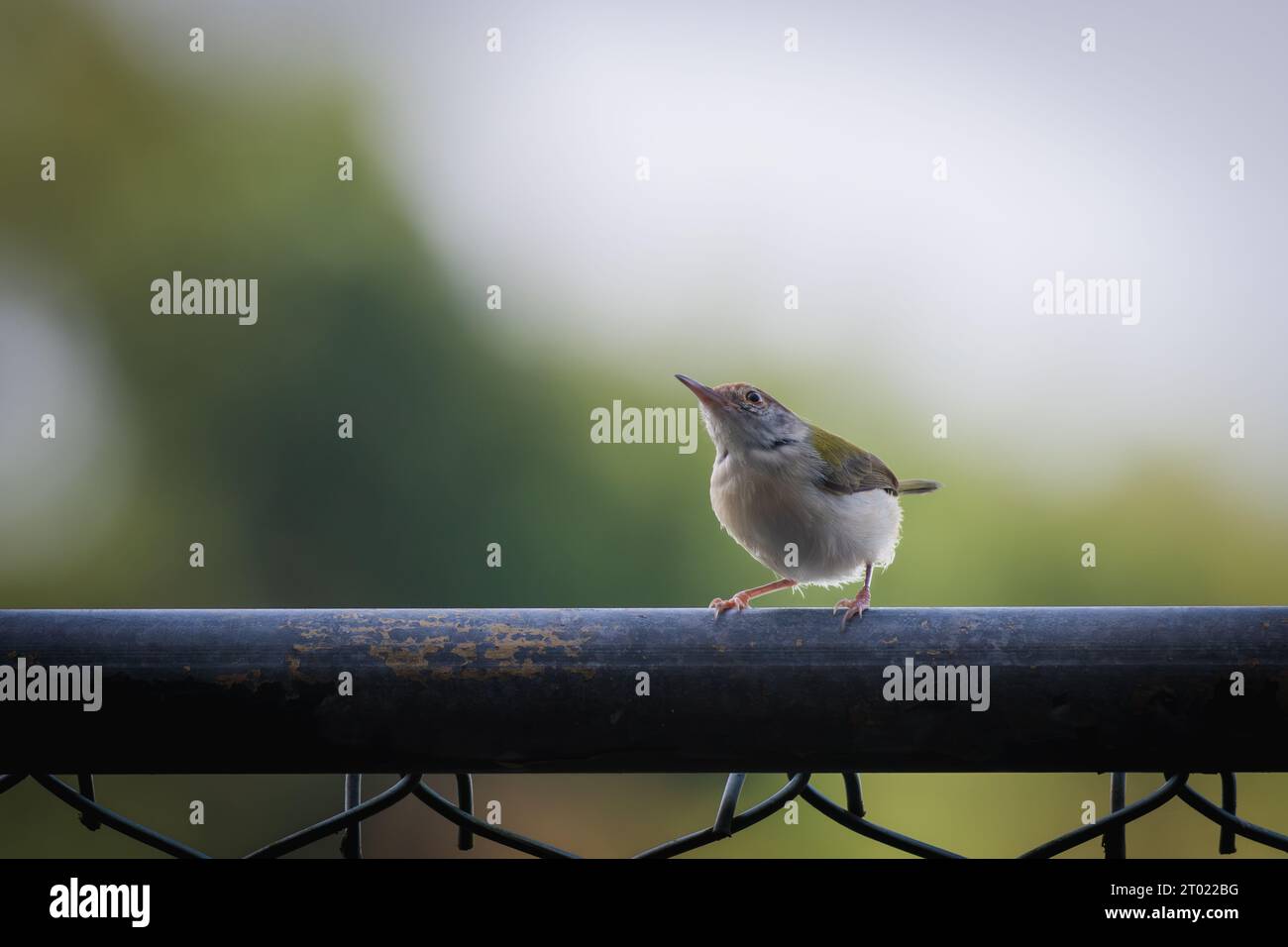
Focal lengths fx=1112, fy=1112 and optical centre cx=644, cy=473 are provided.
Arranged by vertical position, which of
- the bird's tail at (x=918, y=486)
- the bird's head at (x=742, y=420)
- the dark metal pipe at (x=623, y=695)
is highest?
the bird's head at (x=742, y=420)

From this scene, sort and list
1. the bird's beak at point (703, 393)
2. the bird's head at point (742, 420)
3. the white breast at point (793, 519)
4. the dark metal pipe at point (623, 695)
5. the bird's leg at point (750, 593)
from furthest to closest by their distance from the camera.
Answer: the bird's head at point (742, 420), the bird's beak at point (703, 393), the white breast at point (793, 519), the bird's leg at point (750, 593), the dark metal pipe at point (623, 695)

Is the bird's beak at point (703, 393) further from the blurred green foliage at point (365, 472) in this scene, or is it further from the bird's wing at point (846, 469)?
the blurred green foliage at point (365, 472)

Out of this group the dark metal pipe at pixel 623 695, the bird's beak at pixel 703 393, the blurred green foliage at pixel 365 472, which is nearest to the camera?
the dark metal pipe at pixel 623 695

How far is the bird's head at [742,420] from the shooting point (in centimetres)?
375

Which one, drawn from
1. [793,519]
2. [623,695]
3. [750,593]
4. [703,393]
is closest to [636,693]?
[623,695]

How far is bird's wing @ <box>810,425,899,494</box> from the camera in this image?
371 centimetres

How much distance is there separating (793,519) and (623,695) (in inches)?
91.5

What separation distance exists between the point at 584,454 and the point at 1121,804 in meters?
11.8

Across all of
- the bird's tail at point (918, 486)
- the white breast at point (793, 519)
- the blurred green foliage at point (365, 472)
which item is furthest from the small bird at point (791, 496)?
the blurred green foliage at point (365, 472)

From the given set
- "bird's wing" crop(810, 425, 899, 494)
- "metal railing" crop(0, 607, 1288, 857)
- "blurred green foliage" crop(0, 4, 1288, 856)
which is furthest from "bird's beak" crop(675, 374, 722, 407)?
"blurred green foliage" crop(0, 4, 1288, 856)

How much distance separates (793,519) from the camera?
352cm

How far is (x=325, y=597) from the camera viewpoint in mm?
11930

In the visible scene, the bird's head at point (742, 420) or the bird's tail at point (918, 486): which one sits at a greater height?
the bird's head at point (742, 420)

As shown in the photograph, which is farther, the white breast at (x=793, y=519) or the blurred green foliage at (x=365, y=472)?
the blurred green foliage at (x=365, y=472)
